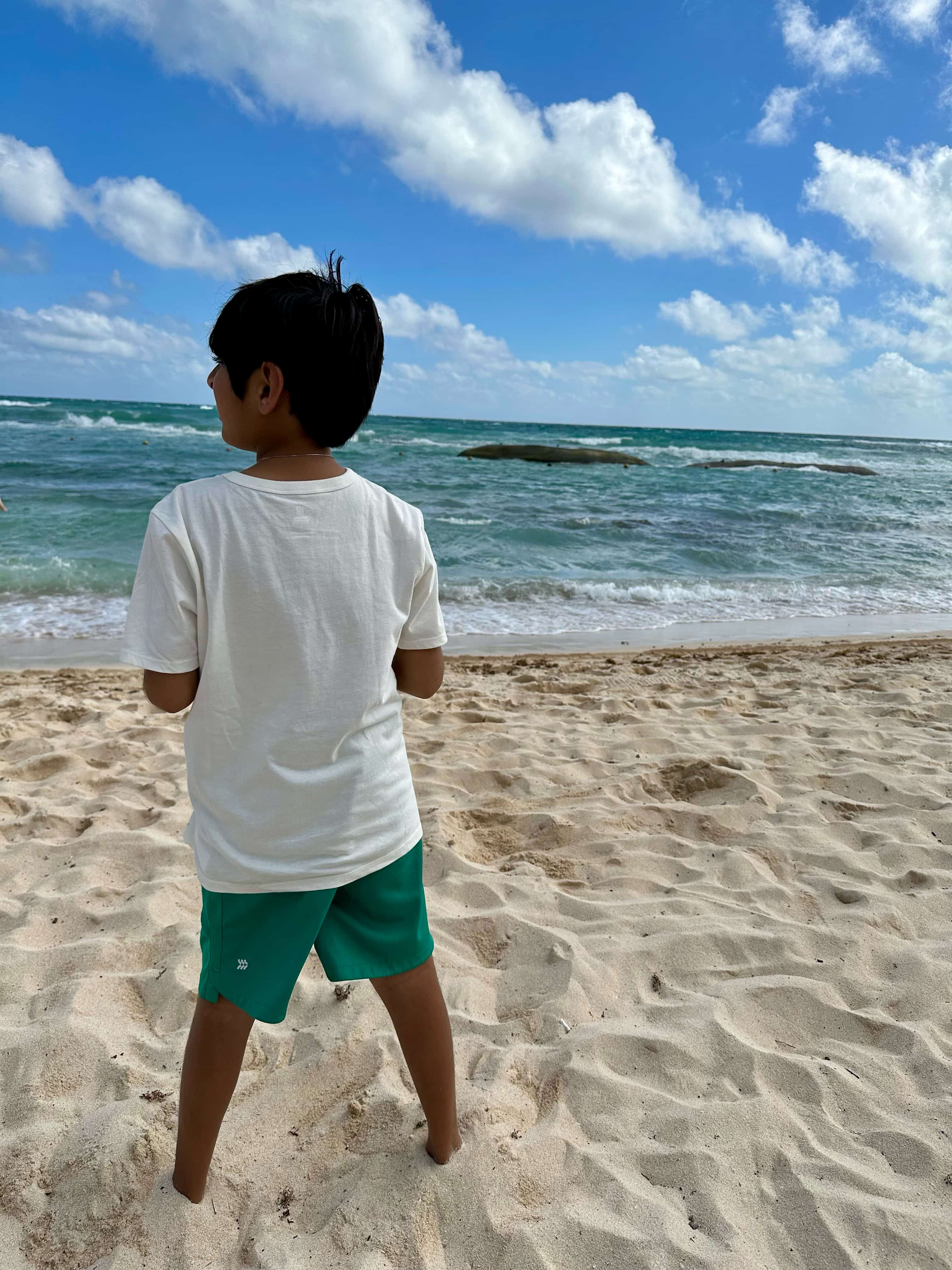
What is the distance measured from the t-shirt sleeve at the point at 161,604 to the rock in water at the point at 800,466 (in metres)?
28.3

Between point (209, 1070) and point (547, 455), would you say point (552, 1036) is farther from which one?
point (547, 455)

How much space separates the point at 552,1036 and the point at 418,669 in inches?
42.1

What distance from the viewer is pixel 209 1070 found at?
1328 mm

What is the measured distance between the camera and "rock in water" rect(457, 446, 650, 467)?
25828 mm

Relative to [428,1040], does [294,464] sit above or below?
above

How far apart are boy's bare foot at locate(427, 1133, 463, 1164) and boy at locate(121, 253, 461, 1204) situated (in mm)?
422

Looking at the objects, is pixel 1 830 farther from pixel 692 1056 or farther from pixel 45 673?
pixel 45 673

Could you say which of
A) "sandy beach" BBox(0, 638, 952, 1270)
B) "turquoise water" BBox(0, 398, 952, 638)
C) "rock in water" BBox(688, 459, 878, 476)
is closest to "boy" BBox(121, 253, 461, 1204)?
"sandy beach" BBox(0, 638, 952, 1270)

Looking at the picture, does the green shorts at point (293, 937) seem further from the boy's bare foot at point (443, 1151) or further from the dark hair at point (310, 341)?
the dark hair at point (310, 341)

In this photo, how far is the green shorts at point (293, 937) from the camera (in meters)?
1.28

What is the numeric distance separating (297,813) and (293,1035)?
0.98 m

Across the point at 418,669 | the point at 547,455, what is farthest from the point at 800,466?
the point at 418,669

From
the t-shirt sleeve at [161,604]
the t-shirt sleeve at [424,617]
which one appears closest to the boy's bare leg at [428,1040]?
the t-shirt sleeve at [424,617]

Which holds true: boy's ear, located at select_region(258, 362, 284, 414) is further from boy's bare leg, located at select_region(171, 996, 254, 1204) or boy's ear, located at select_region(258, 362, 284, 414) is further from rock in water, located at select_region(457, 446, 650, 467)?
rock in water, located at select_region(457, 446, 650, 467)
